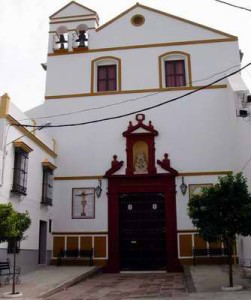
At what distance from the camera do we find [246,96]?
15.1 m

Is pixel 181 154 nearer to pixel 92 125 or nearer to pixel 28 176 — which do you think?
pixel 92 125

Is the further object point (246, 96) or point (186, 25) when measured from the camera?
point (186, 25)

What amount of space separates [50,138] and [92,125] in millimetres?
2029

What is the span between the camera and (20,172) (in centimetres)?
1539

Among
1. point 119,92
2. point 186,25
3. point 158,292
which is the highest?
point 186,25

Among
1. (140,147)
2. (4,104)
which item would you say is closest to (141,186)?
(140,147)

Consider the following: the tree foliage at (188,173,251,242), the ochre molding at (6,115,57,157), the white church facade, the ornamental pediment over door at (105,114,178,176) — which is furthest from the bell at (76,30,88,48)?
the tree foliage at (188,173,251,242)

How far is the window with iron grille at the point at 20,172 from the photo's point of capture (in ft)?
49.0

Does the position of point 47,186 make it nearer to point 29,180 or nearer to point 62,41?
point 29,180

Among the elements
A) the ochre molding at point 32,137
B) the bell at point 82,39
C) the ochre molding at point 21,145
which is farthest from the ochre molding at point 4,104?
the bell at point 82,39

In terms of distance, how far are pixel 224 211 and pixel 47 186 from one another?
9203 mm

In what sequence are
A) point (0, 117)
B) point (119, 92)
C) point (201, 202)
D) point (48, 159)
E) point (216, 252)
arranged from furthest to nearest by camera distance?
point (119, 92), point (48, 159), point (216, 252), point (0, 117), point (201, 202)

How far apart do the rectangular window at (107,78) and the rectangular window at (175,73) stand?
2542mm

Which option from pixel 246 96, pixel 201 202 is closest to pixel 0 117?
pixel 201 202
